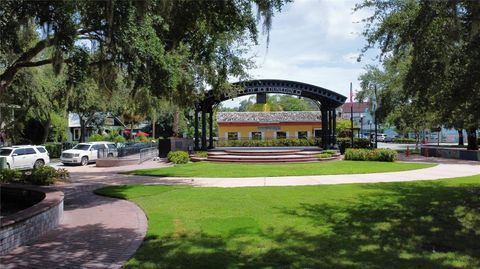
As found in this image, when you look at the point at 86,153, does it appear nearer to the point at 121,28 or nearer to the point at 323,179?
the point at 323,179

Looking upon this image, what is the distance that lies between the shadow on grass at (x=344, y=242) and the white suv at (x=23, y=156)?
20.7 m

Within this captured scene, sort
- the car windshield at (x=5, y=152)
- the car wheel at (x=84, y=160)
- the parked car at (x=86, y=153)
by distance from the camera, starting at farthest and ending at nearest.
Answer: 1. the car wheel at (x=84, y=160)
2. the parked car at (x=86, y=153)
3. the car windshield at (x=5, y=152)

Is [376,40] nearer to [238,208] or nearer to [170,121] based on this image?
[238,208]

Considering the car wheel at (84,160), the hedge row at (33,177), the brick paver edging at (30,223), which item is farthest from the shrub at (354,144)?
the brick paver edging at (30,223)

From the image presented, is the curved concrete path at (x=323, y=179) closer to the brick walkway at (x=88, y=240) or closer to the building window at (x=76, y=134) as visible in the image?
the brick walkway at (x=88, y=240)

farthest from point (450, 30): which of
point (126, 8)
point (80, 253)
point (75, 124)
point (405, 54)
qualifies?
point (75, 124)

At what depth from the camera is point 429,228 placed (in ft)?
30.6

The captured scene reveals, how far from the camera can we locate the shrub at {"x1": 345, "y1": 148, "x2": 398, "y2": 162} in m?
29.3

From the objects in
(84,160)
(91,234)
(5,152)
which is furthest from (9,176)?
(84,160)

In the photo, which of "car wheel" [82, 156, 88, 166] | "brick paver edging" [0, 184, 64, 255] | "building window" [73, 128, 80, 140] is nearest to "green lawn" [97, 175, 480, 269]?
"brick paver edging" [0, 184, 64, 255]

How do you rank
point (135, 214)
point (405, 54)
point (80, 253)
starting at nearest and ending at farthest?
1. point (80, 253)
2. point (135, 214)
3. point (405, 54)

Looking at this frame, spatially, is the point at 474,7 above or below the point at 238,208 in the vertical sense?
above

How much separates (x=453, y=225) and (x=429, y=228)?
0.67m

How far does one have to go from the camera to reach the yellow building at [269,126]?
173ft
